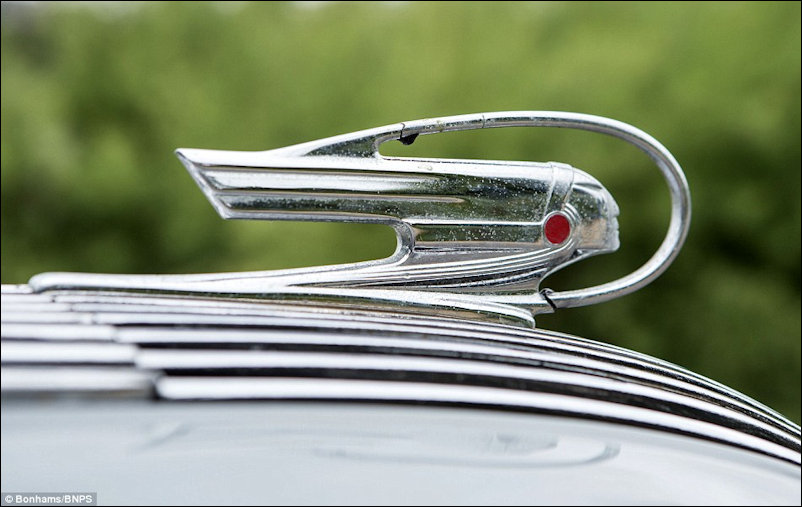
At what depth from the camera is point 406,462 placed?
2.22ft

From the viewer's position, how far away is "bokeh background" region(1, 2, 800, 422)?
13.4 ft

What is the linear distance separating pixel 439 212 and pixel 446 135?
10.4 feet

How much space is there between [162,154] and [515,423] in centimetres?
388

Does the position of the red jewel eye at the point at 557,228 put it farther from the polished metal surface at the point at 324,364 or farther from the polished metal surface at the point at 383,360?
the polished metal surface at the point at 324,364

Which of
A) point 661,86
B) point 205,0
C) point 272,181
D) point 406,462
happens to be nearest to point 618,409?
point 406,462

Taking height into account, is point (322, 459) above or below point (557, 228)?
below

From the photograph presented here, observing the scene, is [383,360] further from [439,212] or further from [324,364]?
[439,212]

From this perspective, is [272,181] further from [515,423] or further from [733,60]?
[733,60]

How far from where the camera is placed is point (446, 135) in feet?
13.5

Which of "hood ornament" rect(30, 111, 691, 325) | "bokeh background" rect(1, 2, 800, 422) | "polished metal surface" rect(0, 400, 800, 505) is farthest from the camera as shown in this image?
"bokeh background" rect(1, 2, 800, 422)

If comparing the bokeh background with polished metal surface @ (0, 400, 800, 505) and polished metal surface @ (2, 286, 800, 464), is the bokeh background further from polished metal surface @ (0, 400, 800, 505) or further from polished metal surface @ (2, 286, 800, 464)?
polished metal surface @ (0, 400, 800, 505)

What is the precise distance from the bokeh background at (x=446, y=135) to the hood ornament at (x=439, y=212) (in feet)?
9.88

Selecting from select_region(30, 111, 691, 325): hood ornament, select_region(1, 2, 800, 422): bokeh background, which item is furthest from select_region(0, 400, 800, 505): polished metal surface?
select_region(1, 2, 800, 422): bokeh background

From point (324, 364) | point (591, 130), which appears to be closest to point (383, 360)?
point (324, 364)
